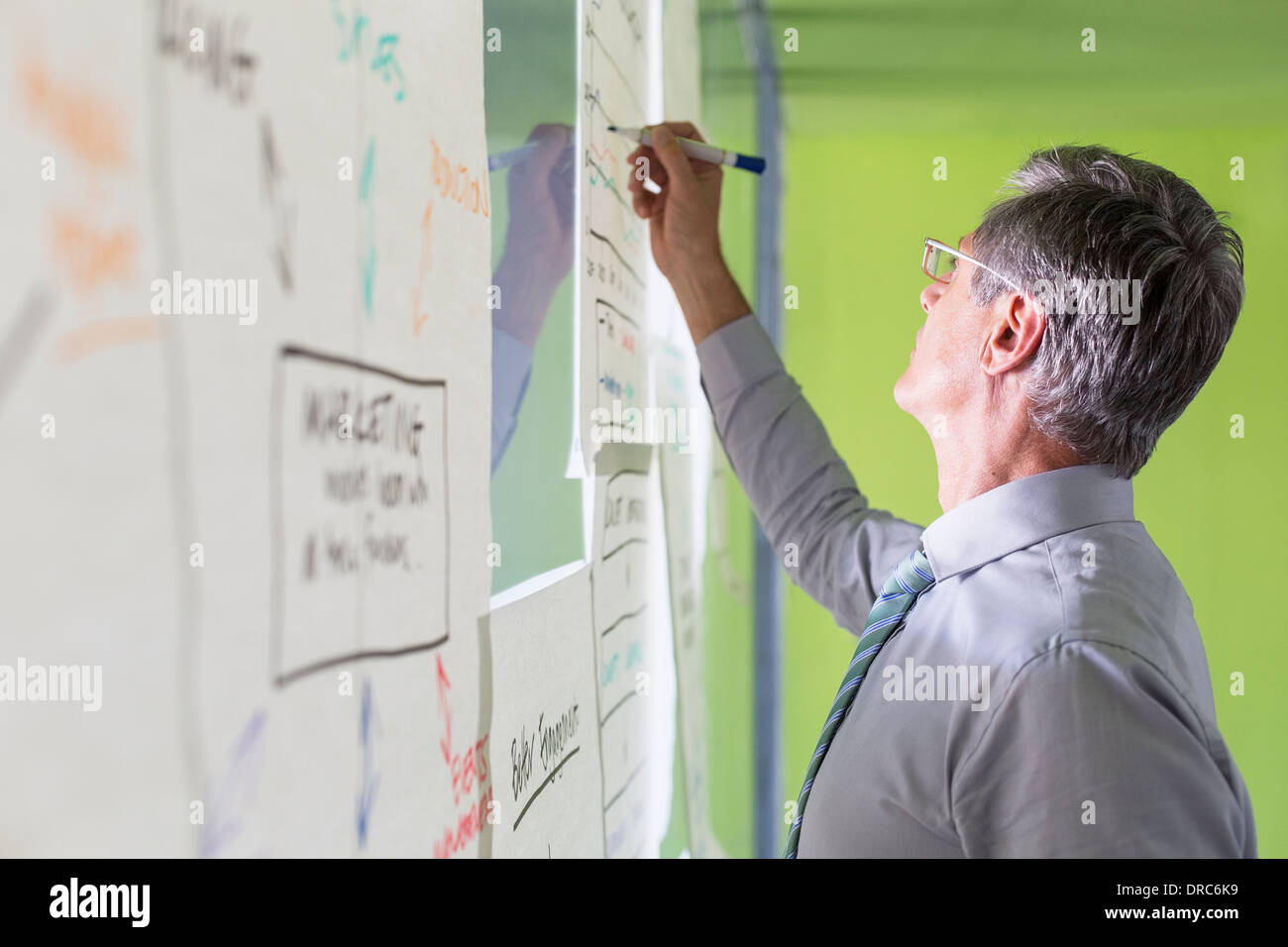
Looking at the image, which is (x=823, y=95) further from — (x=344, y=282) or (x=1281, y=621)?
(x=344, y=282)

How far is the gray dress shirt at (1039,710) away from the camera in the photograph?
0.56m

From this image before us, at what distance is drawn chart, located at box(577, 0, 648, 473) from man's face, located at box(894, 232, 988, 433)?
28 centimetres

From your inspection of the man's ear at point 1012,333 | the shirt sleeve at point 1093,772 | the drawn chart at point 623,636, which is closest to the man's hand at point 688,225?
the drawn chart at point 623,636

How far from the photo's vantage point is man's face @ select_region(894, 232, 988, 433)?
85 centimetres

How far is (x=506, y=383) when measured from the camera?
0.58m

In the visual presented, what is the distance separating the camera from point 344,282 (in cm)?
35

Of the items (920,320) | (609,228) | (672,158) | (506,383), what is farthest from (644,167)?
(920,320)

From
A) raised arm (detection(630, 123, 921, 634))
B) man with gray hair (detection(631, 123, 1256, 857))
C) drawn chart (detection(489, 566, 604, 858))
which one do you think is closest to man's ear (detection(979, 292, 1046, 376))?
man with gray hair (detection(631, 123, 1256, 857))

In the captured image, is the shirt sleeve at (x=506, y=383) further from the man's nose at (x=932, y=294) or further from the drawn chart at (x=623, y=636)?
the man's nose at (x=932, y=294)

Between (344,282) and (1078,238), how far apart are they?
0.61m

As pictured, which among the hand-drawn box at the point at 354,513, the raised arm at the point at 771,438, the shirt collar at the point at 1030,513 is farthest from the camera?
the raised arm at the point at 771,438

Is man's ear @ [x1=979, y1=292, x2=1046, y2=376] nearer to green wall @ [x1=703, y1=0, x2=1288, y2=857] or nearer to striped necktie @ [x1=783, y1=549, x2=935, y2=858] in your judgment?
striped necktie @ [x1=783, y1=549, x2=935, y2=858]

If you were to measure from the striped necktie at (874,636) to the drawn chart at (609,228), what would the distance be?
0.88 ft

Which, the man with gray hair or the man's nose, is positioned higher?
the man's nose
